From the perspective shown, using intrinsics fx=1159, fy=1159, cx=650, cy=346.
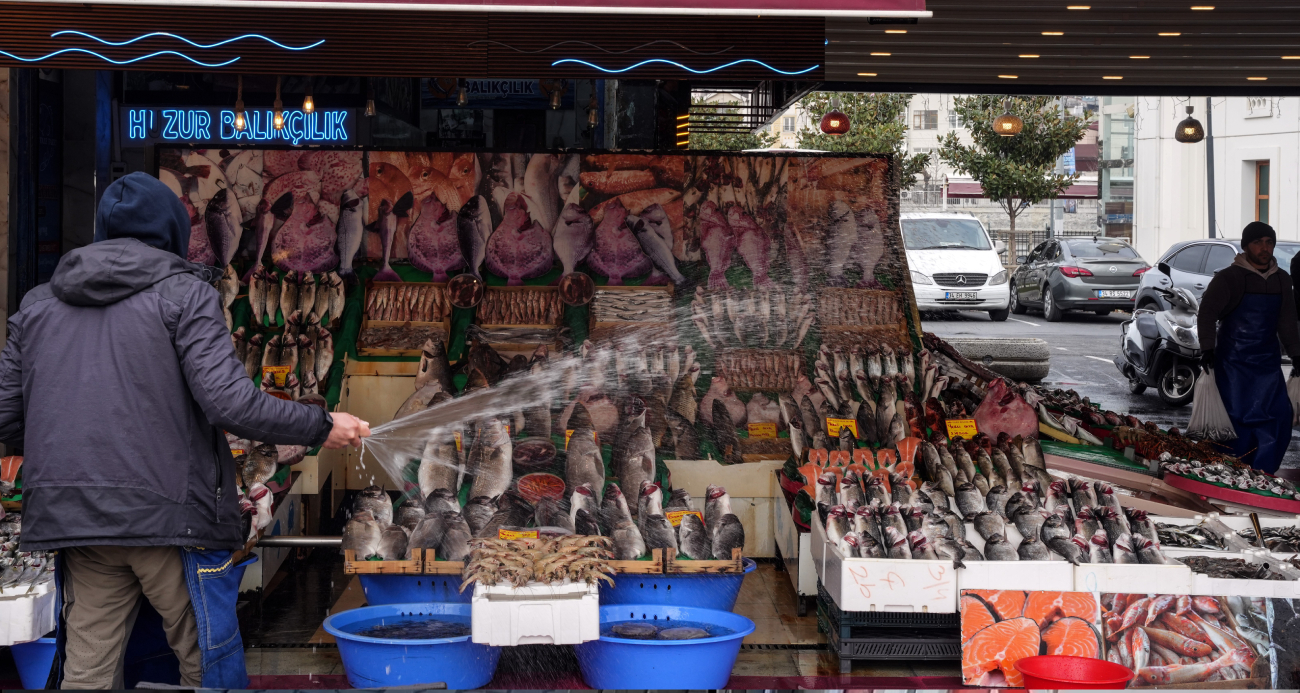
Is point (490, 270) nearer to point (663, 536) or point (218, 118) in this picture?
→ point (663, 536)

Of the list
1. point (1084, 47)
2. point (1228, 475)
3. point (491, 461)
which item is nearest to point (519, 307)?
point (491, 461)

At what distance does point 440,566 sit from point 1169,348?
34.8ft

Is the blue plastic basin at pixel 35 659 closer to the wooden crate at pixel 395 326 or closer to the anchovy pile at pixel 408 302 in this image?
the wooden crate at pixel 395 326

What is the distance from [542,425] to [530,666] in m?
2.07

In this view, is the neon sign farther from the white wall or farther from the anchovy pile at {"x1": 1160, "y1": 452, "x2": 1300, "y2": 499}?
the white wall

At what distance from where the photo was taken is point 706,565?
4691 millimetres

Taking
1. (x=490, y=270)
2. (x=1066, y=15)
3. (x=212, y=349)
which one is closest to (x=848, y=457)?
(x=490, y=270)

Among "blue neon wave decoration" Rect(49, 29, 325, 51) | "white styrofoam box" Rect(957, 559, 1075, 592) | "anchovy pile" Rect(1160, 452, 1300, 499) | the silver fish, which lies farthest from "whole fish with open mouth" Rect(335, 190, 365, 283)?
"anchovy pile" Rect(1160, 452, 1300, 499)

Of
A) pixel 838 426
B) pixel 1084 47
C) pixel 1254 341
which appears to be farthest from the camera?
pixel 1084 47

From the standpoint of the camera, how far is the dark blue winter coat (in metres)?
3.28

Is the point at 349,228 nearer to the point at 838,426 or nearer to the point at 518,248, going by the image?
the point at 518,248

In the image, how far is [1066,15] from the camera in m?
9.00

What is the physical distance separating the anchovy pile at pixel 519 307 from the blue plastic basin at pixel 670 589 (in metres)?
2.96

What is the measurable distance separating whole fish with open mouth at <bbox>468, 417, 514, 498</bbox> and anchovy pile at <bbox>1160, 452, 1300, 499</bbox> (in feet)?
11.9
